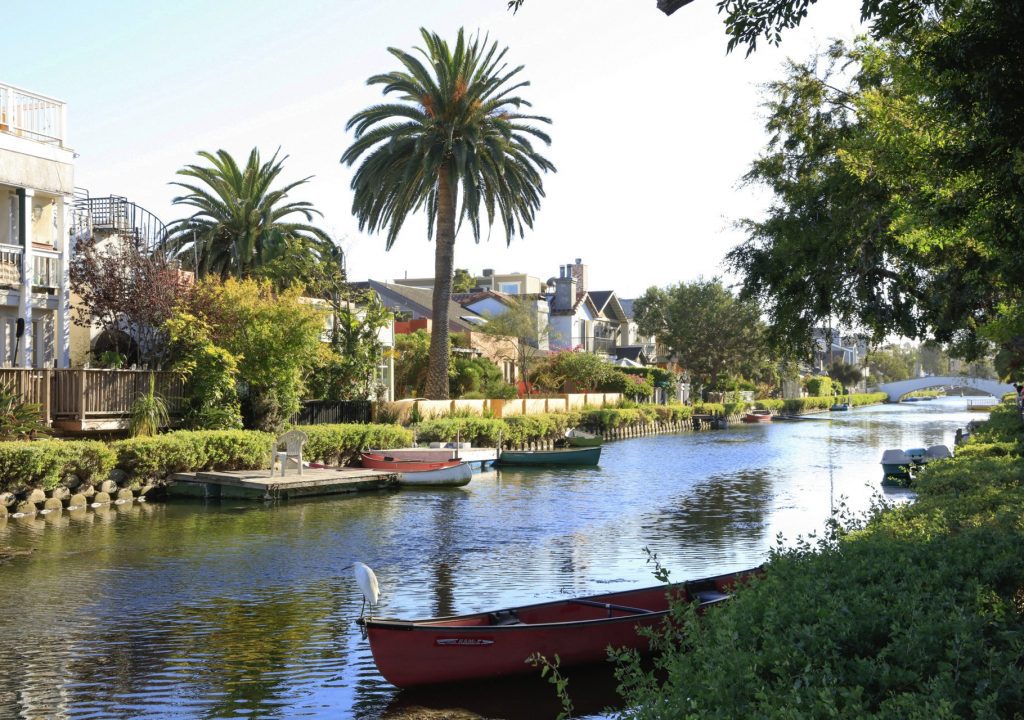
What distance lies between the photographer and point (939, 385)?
525ft

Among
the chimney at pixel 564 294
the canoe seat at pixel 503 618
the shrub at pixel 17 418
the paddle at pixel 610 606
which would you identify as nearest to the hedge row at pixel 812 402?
the chimney at pixel 564 294

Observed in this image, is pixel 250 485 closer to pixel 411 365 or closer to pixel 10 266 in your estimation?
pixel 10 266

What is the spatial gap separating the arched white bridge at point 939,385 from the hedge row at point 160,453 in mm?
115900

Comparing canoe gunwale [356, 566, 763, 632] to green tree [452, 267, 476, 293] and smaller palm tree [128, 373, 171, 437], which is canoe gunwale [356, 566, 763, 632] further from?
green tree [452, 267, 476, 293]

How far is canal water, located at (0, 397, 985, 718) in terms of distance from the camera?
11805 millimetres

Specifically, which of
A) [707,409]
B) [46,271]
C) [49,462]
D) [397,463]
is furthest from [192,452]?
[707,409]

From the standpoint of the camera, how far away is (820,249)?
61.2ft

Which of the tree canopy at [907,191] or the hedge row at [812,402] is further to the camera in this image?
the hedge row at [812,402]

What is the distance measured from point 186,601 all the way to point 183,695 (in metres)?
5.02

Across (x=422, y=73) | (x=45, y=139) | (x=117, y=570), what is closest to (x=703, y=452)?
(x=422, y=73)

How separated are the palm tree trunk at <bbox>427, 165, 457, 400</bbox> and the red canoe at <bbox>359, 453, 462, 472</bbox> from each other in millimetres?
9091

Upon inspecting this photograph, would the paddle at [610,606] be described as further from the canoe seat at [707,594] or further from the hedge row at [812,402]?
the hedge row at [812,402]

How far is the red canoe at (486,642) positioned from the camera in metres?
11.5

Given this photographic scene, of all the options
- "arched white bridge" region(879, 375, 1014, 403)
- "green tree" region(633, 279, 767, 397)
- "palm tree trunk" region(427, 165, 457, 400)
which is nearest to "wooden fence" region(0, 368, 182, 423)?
"palm tree trunk" region(427, 165, 457, 400)
